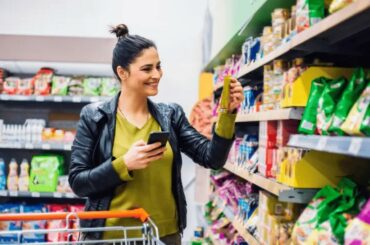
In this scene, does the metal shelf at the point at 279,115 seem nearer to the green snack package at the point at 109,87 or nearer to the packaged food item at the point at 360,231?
the packaged food item at the point at 360,231

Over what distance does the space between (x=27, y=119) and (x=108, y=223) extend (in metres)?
3.33

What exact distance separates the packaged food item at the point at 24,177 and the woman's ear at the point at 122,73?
298 centimetres

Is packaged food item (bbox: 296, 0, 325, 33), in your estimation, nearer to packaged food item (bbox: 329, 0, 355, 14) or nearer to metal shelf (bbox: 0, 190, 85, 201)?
packaged food item (bbox: 329, 0, 355, 14)

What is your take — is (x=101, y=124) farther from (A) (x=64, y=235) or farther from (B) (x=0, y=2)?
(B) (x=0, y=2)

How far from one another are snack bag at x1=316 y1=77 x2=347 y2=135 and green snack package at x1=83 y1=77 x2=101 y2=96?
136 inches

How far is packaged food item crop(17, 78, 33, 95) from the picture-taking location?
4.73m

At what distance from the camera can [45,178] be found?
4.63m

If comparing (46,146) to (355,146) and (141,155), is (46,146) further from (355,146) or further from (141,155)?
(355,146)

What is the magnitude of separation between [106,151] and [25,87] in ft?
10.1

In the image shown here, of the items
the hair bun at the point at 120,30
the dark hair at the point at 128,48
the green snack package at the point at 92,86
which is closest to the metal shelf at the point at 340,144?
the dark hair at the point at 128,48

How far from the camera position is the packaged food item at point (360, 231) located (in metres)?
1.23

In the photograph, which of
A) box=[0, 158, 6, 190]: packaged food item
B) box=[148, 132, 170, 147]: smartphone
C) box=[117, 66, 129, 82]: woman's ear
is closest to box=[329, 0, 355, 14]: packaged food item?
box=[148, 132, 170, 147]: smartphone

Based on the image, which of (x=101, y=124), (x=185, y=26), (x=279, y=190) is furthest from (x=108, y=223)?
(x=185, y=26)

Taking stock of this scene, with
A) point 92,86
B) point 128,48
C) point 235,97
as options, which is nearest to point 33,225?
point 92,86
